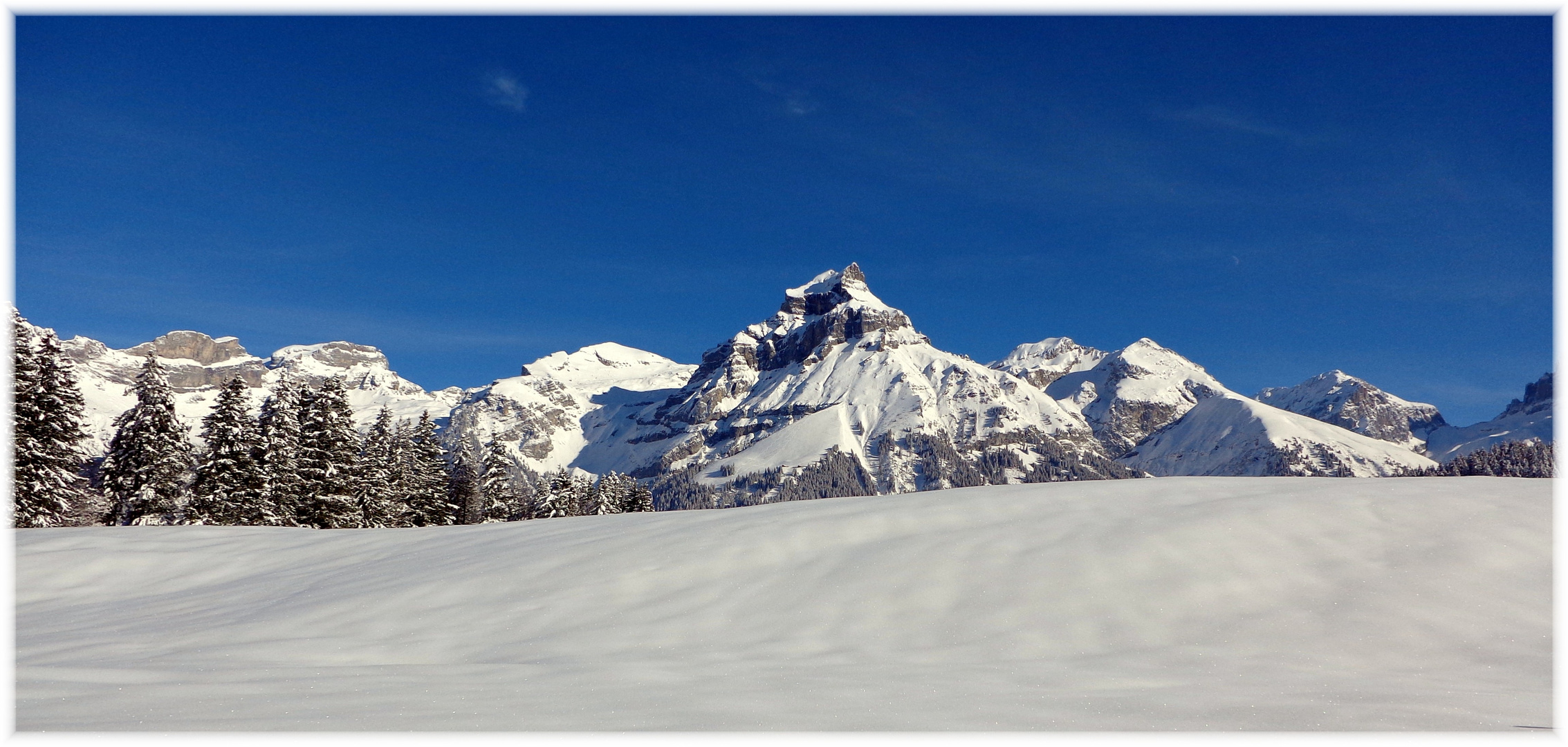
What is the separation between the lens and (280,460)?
38.8 meters

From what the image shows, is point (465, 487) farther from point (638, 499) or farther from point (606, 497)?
point (638, 499)

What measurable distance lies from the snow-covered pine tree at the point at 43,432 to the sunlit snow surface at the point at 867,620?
1753 cm

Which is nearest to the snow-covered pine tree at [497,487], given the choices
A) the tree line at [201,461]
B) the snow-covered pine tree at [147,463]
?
the tree line at [201,461]

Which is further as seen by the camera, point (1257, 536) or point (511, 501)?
point (511, 501)

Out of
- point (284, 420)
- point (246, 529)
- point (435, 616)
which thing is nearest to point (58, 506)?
point (284, 420)

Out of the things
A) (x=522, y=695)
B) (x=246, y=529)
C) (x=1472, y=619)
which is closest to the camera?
(x=522, y=695)

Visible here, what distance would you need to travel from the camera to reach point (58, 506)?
108 feet

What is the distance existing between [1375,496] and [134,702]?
17473mm

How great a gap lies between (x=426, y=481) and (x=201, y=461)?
51.4 ft

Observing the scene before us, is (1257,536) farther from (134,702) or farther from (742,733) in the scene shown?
(134,702)

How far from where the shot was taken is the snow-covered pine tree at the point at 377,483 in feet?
141

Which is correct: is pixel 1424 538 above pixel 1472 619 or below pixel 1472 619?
above

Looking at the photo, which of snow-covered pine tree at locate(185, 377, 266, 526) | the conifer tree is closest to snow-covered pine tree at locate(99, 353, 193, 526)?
snow-covered pine tree at locate(185, 377, 266, 526)

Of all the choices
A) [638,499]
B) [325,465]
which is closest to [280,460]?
[325,465]
